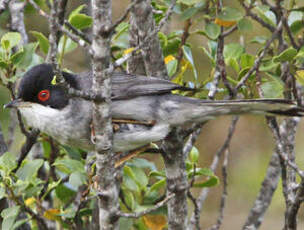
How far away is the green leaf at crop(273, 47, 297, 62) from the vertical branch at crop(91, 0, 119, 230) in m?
1.29

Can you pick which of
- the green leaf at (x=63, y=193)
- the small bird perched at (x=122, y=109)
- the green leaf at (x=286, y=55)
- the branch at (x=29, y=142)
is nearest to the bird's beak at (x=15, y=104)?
the small bird perched at (x=122, y=109)

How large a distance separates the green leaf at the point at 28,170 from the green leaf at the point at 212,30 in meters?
1.50

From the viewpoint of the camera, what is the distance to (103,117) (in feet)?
10.1

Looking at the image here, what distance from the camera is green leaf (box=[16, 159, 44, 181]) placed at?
386cm

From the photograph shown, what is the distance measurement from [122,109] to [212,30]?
36.2 inches

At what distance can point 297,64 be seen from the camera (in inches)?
165

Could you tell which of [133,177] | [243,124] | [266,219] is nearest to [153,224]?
[133,177]

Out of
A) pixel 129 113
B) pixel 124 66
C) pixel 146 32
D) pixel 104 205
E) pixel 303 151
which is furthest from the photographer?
pixel 303 151

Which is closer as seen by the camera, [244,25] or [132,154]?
[132,154]

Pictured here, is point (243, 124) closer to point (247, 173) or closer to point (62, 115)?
point (247, 173)

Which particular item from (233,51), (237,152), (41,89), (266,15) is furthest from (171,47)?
(237,152)

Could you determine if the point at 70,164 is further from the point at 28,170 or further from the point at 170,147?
the point at 170,147

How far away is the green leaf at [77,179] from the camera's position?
3816 mm

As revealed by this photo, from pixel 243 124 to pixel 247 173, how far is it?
0.68m
